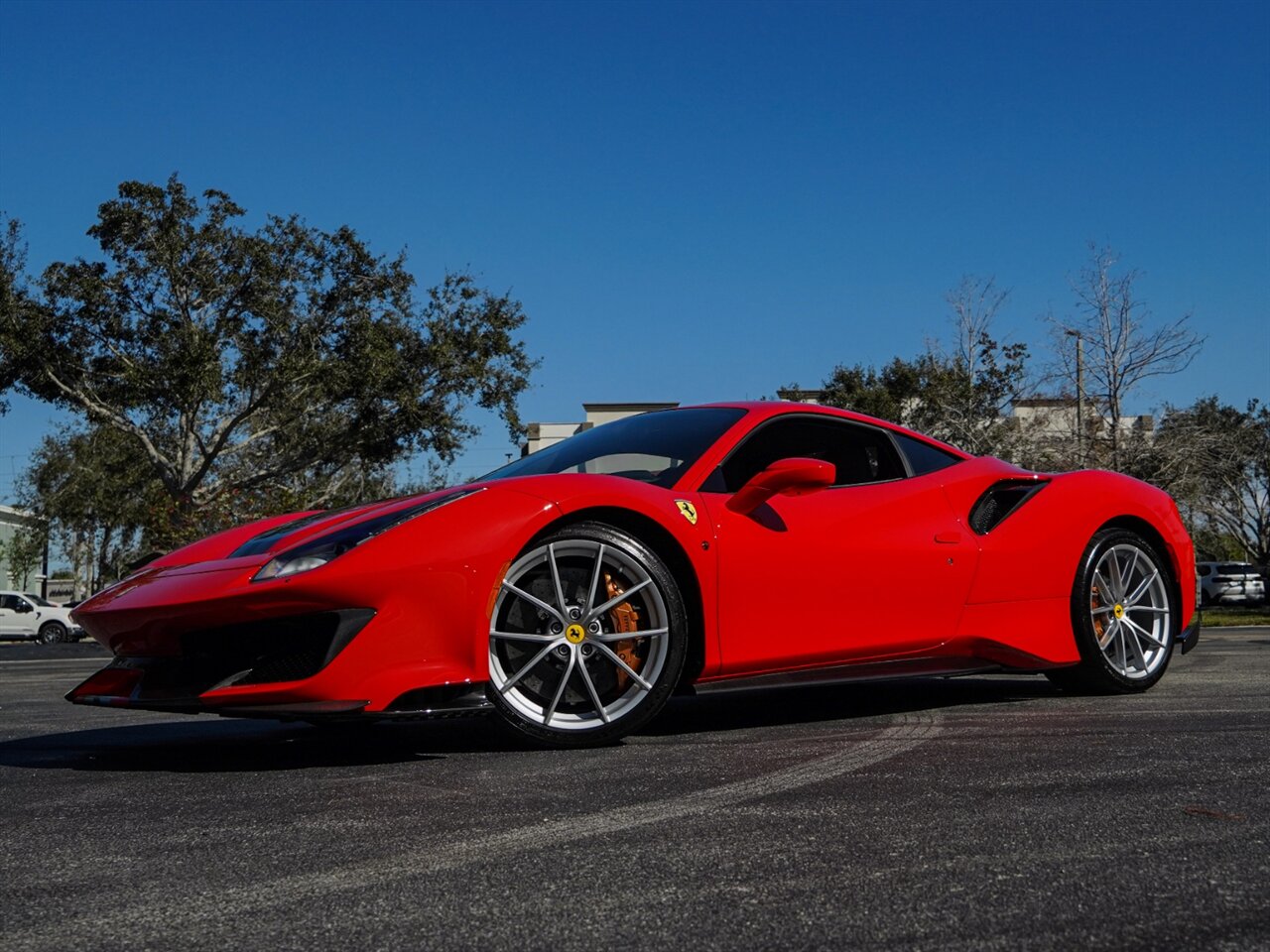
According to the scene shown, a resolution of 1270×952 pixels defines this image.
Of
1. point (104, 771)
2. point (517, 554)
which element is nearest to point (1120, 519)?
point (517, 554)

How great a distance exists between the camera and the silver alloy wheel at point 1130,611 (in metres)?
5.44

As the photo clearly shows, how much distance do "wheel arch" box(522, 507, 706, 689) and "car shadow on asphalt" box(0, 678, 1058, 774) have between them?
0.29 m

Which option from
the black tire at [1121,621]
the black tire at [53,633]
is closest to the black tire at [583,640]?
the black tire at [1121,621]

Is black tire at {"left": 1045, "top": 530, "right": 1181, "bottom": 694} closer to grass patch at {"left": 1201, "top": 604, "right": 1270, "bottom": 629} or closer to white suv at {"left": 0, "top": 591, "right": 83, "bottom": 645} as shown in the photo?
grass patch at {"left": 1201, "top": 604, "right": 1270, "bottom": 629}

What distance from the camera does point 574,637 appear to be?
3.83 meters

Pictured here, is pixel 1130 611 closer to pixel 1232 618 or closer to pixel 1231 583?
pixel 1232 618

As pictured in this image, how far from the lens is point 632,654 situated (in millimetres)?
3984

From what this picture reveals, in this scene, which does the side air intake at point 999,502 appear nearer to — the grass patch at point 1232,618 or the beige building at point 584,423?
the grass patch at point 1232,618

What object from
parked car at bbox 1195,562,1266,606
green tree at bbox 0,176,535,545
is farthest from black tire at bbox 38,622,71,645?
parked car at bbox 1195,562,1266,606

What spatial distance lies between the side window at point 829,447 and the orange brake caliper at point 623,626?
0.92 metres

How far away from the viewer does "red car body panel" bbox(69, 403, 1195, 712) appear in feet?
11.6

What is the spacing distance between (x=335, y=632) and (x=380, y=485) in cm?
4838

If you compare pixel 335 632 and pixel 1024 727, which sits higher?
pixel 335 632

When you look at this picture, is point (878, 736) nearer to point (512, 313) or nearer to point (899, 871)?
point (899, 871)
